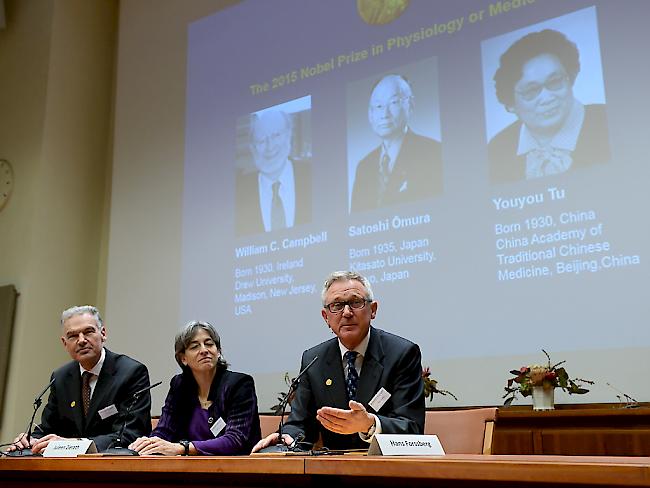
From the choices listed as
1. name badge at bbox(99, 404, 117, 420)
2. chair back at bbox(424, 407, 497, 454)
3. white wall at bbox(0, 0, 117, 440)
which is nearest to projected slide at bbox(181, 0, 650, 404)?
white wall at bbox(0, 0, 117, 440)

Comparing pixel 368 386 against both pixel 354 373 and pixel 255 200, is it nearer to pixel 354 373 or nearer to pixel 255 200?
pixel 354 373

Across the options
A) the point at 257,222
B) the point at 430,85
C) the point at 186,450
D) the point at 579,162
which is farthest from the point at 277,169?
the point at 186,450

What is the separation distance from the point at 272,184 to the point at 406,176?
3.17ft

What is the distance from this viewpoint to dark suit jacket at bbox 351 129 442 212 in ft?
12.6

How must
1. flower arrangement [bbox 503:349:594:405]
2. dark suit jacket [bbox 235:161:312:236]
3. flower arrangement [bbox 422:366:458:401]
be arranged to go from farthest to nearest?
1. dark suit jacket [bbox 235:161:312:236]
2. flower arrangement [bbox 422:366:458:401]
3. flower arrangement [bbox 503:349:594:405]

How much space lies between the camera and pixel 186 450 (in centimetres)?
234

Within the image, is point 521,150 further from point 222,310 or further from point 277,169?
point 222,310

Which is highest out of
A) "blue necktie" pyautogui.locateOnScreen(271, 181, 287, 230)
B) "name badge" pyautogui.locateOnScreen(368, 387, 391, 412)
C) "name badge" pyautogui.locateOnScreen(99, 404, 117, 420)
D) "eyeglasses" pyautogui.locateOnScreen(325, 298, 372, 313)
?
"blue necktie" pyautogui.locateOnScreen(271, 181, 287, 230)

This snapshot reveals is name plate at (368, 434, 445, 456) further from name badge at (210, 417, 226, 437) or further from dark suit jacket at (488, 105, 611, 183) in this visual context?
dark suit jacket at (488, 105, 611, 183)

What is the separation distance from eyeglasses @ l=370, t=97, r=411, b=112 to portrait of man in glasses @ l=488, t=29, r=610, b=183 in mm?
573

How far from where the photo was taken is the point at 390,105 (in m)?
4.09

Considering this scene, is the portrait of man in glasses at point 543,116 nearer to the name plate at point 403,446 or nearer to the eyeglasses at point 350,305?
the eyeglasses at point 350,305

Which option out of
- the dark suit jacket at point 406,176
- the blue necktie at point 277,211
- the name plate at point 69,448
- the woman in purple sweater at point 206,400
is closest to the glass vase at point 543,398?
the dark suit jacket at point 406,176

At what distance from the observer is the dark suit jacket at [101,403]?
2.95 metres
